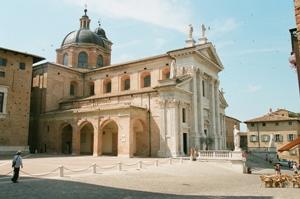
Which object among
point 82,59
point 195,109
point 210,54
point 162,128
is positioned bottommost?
point 162,128

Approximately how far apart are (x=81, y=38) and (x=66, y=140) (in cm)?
1580

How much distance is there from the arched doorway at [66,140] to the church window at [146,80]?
32.1ft

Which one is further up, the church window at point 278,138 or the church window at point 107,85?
the church window at point 107,85

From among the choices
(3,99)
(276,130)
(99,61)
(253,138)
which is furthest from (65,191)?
A: (253,138)

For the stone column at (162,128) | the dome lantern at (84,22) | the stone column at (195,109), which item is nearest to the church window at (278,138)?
the stone column at (195,109)

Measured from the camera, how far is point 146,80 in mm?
35031

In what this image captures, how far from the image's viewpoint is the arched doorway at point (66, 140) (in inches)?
1344

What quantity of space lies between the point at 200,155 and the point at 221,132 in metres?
12.8

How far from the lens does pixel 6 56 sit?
30359 mm

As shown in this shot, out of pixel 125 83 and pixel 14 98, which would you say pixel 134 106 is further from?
pixel 14 98

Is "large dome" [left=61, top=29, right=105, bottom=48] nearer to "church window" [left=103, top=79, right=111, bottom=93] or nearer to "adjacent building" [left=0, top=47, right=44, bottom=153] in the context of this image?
"church window" [left=103, top=79, right=111, bottom=93]

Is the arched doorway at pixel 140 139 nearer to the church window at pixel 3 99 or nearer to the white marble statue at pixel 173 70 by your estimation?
the white marble statue at pixel 173 70

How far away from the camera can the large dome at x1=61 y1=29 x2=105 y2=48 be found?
43031 mm

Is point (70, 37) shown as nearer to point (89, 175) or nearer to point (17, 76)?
point (17, 76)
